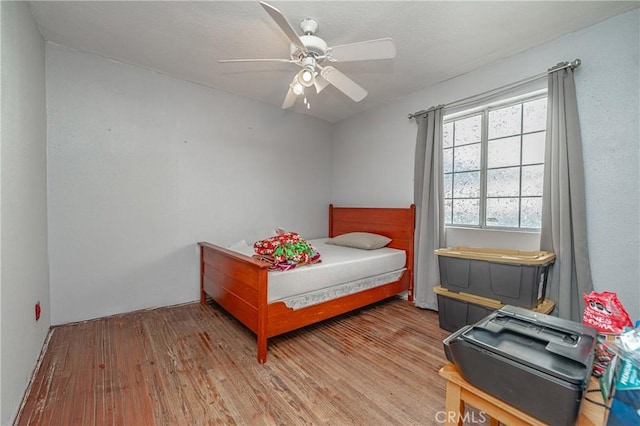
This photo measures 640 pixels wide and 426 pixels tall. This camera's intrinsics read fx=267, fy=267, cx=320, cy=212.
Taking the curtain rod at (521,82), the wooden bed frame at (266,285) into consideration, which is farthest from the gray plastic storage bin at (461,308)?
the curtain rod at (521,82)

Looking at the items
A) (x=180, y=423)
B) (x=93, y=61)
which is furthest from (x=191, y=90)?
(x=180, y=423)

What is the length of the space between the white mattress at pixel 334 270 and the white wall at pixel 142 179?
81 cm

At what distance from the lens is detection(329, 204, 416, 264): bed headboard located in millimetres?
3092

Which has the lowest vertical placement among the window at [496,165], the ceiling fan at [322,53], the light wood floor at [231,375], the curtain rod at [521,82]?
the light wood floor at [231,375]

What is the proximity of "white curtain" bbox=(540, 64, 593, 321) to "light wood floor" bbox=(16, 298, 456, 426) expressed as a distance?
39.7 inches

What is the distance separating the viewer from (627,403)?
657 mm

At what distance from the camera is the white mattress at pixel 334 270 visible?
6.63 feet

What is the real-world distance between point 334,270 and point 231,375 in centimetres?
108

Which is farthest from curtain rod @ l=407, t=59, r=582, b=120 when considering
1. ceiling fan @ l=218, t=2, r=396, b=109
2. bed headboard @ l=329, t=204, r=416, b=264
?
ceiling fan @ l=218, t=2, r=396, b=109

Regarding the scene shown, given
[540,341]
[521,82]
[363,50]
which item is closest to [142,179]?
[363,50]

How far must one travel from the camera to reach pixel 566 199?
6.61ft

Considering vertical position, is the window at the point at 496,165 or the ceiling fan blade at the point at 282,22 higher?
the ceiling fan blade at the point at 282,22

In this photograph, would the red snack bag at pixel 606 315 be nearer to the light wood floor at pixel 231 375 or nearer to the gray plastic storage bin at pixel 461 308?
the light wood floor at pixel 231 375

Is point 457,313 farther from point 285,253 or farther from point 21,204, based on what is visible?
point 21,204
